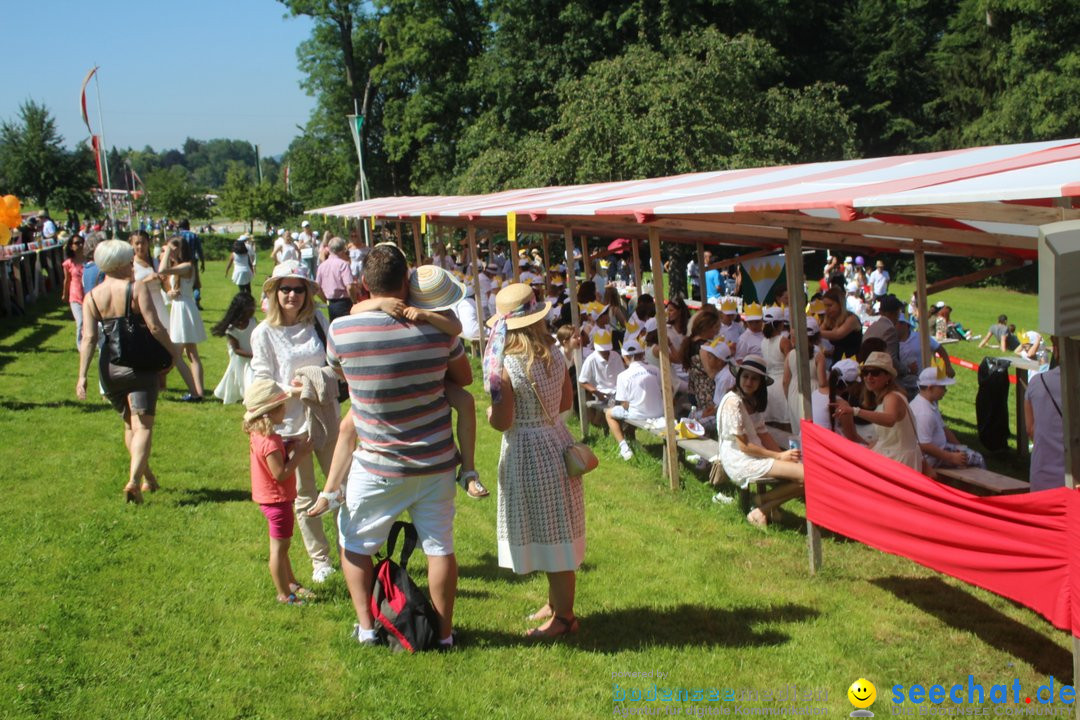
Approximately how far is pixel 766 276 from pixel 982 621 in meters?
7.62

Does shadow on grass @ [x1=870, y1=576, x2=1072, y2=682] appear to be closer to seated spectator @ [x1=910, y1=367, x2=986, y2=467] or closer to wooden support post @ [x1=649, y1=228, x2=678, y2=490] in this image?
seated spectator @ [x1=910, y1=367, x2=986, y2=467]

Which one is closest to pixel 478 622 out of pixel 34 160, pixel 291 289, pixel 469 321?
pixel 291 289

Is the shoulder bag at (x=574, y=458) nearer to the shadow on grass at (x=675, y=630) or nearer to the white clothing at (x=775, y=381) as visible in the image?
the shadow on grass at (x=675, y=630)

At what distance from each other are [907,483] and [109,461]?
6.39m

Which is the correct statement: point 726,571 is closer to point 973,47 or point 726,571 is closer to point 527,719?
point 527,719

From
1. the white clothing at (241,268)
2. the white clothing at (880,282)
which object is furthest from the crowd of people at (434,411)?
the white clothing at (880,282)

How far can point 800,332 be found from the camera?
5570 millimetres

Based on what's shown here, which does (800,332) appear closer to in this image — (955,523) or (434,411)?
(955,523)

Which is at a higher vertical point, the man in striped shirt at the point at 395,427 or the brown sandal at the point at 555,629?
the man in striped shirt at the point at 395,427

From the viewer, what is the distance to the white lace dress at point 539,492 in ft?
14.5

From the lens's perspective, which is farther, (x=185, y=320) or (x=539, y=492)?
(x=185, y=320)

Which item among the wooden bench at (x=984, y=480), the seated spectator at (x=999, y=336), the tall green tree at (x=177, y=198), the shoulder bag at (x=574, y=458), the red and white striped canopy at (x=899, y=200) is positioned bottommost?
the seated spectator at (x=999, y=336)

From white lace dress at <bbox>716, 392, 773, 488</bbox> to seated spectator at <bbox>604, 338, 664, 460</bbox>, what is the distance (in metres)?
1.71

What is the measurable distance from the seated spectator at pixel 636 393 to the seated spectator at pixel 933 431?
2130 mm
